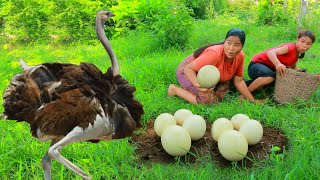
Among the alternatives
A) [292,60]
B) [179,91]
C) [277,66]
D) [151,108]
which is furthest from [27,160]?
[292,60]

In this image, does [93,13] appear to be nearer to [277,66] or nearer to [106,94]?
[277,66]

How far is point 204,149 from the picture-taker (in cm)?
359

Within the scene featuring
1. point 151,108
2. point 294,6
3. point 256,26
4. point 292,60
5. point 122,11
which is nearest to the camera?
point 151,108

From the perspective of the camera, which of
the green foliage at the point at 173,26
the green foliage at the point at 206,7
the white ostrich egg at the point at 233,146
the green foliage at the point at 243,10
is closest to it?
the white ostrich egg at the point at 233,146

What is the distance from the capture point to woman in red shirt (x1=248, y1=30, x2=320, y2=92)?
Answer: 4836 millimetres

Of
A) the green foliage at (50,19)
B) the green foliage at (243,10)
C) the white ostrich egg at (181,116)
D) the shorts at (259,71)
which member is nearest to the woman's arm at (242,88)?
the shorts at (259,71)

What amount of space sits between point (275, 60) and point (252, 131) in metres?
1.57

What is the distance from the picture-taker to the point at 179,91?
473 centimetres

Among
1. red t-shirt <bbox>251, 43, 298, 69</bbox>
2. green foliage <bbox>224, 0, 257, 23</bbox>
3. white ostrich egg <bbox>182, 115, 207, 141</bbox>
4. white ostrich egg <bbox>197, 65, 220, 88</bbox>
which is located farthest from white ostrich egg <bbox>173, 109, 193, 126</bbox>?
green foliage <bbox>224, 0, 257, 23</bbox>

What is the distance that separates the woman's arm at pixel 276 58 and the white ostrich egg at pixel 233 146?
1627 millimetres

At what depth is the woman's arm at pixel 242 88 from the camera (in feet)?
15.6

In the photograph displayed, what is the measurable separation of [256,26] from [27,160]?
7.82m

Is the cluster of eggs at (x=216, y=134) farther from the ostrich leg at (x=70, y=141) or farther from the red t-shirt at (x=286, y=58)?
the red t-shirt at (x=286, y=58)

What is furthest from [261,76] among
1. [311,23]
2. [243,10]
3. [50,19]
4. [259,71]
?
[243,10]
